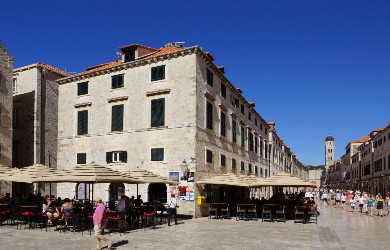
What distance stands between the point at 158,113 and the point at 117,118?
346 centimetres

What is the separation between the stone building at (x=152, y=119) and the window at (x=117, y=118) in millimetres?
71

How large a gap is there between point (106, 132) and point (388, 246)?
19154 mm

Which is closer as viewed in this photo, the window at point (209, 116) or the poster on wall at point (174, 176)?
the poster on wall at point (174, 176)

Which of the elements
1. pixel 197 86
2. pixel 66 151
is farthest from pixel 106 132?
pixel 197 86

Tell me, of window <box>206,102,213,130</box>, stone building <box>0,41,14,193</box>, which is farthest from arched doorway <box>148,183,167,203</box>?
stone building <box>0,41,14,193</box>

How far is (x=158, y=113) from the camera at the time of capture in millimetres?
24531

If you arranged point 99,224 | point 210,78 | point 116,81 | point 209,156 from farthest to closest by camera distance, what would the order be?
point 116,81
point 210,78
point 209,156
point 99,224

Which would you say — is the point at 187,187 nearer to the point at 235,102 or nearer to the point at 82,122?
the point at 82,122

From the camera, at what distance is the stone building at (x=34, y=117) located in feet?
98.8

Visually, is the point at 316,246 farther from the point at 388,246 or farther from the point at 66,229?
the point at 66,229

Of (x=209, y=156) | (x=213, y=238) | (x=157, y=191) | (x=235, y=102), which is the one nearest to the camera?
(x=213, y=238)

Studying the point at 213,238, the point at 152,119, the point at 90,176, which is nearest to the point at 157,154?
the point at 152,119

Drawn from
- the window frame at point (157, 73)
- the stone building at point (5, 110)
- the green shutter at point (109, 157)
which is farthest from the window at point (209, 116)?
the stone building at point (5, 110)

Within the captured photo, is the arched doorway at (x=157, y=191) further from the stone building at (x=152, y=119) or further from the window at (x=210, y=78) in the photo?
the window at (x=210, y=78)
